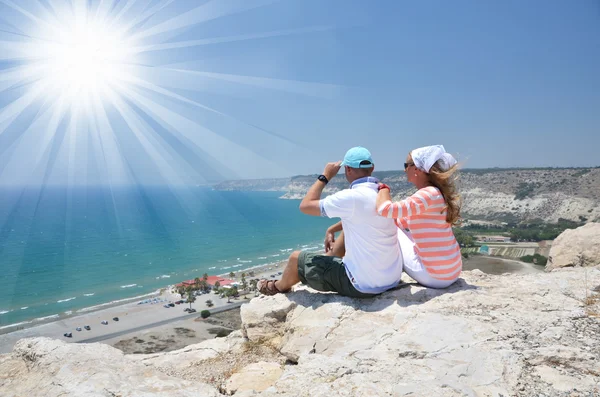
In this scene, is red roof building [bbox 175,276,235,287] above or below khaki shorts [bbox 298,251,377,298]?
below

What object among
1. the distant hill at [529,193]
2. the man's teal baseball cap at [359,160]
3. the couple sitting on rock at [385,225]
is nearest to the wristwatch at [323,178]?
the couple sitting on rock at [385,225]

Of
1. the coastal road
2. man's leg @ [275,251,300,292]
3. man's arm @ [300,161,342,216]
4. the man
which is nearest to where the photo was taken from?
the man

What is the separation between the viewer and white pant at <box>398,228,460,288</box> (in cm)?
420

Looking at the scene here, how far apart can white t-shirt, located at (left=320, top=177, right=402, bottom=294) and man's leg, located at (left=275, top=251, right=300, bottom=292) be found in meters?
0.66

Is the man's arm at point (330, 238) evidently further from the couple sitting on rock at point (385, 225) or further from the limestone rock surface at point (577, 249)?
the limestone rock surface at point (577, 249)

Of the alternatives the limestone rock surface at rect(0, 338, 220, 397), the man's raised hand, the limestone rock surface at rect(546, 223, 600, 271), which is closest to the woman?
the man's raised hand

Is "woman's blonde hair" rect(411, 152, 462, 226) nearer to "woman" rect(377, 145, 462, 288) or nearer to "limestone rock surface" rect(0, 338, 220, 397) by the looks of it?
"woman" rect(377, 145, 462, 288)

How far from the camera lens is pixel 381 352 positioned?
3180 mm

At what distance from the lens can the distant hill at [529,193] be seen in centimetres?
7025

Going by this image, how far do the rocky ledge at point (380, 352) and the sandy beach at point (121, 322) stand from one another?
28.9 m

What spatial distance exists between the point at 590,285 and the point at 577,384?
2523 mm

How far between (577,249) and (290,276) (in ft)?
17.6

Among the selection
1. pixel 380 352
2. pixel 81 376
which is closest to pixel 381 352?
pixel 380 352

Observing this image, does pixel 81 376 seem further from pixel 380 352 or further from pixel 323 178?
pixel 323 178
